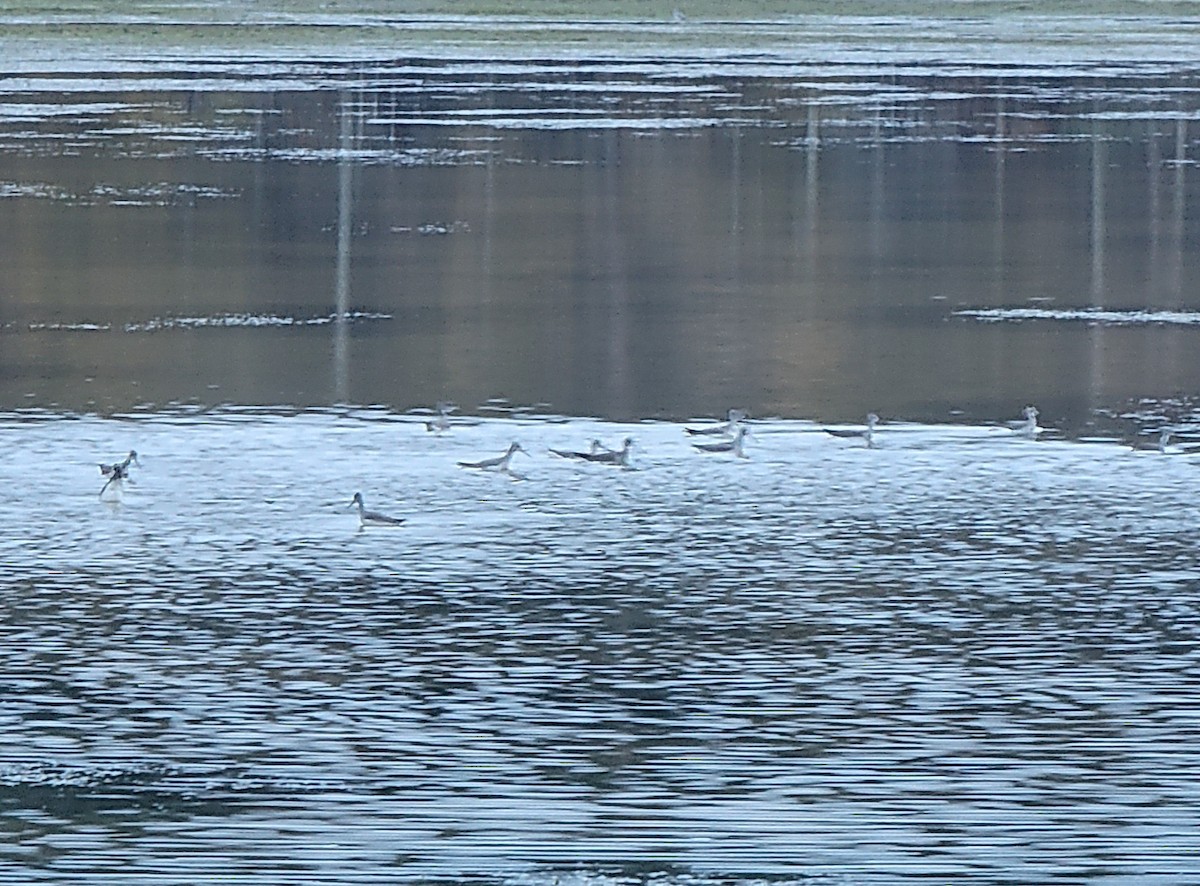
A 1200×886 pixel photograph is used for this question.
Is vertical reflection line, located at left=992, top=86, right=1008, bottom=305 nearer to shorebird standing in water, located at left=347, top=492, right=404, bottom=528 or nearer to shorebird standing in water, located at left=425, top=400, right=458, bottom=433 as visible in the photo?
shorebird standing in water, located at left=425, top=400, right=458, bottom=433

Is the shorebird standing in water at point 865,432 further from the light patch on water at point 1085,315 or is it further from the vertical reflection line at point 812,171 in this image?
the vertical reflection line at point 812,171

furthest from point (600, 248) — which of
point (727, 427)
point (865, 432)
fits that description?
point (865, 432)

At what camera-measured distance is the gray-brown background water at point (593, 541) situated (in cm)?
1305

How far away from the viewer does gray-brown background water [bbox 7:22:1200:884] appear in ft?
42.8

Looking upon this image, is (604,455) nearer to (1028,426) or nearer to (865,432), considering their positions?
(865,432)

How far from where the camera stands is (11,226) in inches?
1401

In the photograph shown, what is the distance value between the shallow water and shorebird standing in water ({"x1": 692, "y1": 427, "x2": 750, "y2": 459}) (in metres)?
0.13

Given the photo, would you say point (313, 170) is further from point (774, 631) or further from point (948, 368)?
point (774, 631)

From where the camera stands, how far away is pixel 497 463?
20.8 m

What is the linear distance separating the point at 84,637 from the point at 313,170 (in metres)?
27.4

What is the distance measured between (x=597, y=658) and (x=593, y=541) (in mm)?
2994

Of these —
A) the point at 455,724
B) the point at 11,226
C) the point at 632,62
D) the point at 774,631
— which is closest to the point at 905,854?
the point at 455,724

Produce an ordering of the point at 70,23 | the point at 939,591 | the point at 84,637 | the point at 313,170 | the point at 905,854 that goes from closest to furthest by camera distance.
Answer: the point at 905,854
the point at 84,637
the point at 939,591
the point at 313,170
the point at 70,23

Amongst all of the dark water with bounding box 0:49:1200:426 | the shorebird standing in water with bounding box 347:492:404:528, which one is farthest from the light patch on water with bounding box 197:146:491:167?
the shorebird standing in water with bounding box 347:492:404:528
